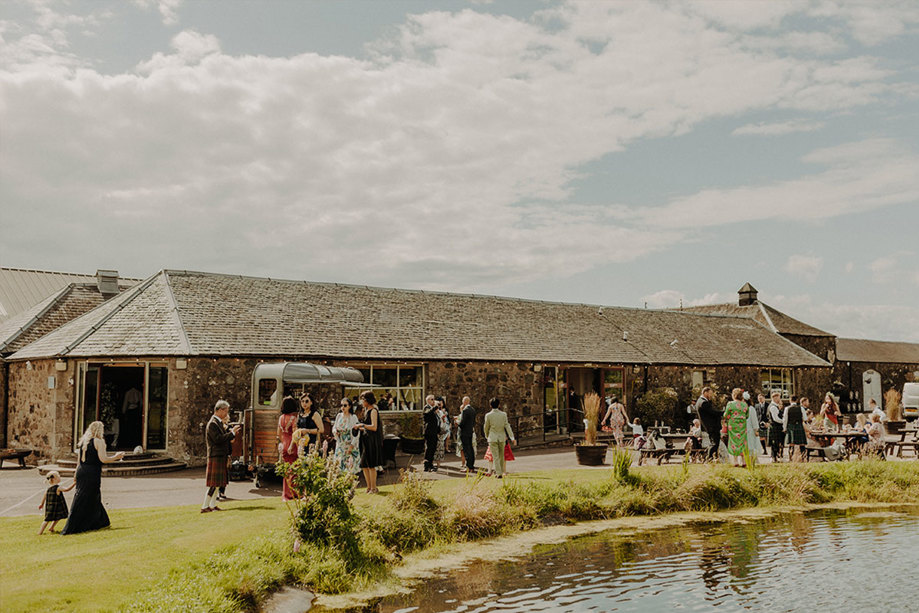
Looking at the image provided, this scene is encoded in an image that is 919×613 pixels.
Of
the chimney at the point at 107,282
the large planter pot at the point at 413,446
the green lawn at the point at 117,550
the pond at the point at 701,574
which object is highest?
the chimney at the point at 107,282

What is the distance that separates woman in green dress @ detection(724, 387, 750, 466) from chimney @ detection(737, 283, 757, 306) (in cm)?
2858

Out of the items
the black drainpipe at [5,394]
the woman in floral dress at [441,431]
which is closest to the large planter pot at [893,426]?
the woman in floral dress at [441,431]

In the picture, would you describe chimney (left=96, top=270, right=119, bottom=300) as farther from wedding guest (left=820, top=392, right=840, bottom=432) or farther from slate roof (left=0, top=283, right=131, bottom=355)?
wedding guest (left=820, top=392, right=840, bottom=432)

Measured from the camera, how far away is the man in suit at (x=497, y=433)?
14898 mm

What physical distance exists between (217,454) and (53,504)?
2317mm

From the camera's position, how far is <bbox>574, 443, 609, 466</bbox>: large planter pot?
702 inches

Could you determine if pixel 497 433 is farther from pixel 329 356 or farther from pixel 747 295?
pixel 747 295

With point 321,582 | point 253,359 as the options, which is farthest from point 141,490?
point 321,582

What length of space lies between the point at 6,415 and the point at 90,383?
4.38 meters

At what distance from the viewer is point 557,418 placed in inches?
1027

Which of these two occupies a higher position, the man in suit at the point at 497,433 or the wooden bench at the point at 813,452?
the man in suit at the point at 497,433

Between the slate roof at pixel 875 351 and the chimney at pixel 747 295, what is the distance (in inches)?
207

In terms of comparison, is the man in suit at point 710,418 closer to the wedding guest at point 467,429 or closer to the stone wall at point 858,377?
the wedding guest at point 467,429

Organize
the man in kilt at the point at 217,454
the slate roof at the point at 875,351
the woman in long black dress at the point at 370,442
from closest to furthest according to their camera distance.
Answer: the man in kilt at the point at 217,454, the woman in long black dress at the point at 370,442, the slate roof at the point at 875,351
